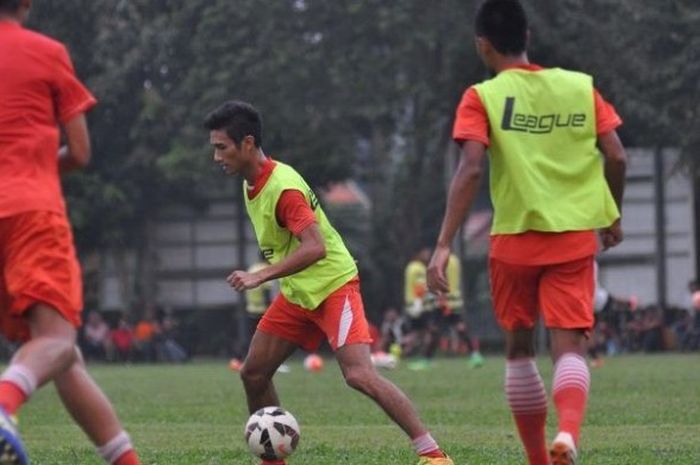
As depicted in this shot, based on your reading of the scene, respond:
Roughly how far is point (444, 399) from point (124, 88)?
2419 centimetres

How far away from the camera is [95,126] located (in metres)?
41.5

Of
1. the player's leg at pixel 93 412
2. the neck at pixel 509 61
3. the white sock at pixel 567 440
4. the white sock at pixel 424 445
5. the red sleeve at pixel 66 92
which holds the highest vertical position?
the red sleeve at pixel 66 92

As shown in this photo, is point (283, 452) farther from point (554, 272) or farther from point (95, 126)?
point (95, 126)

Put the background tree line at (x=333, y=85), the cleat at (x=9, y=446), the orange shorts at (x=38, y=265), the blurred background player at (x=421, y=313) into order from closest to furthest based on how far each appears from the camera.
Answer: the cleat at (x=9, y=446), the orange shorts at (x=38, y=265), the blurred background player at (x=421, y=313), the background tree line at (x=333, y=85)

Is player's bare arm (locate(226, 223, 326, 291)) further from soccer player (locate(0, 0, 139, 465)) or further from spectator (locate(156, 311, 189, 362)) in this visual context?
spectator (locate(156, 311, 189, 362))

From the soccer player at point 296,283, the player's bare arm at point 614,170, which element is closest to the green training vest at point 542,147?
the player's bare arm at point 614,170

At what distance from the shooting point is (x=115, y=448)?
7414mm

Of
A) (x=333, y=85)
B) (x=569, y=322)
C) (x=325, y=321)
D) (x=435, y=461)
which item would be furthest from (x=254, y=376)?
(x=333, y=85)

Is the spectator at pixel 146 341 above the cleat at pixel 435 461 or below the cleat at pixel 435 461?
below

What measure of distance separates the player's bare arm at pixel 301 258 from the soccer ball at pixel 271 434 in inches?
34.7

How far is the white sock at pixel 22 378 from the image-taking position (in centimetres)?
701

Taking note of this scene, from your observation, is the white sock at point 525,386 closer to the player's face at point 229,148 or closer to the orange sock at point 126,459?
the orange sock at point 126,459

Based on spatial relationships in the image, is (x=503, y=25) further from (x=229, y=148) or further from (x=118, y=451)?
(x=118, y=451)

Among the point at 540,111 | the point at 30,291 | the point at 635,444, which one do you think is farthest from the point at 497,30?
the point at 635,444
